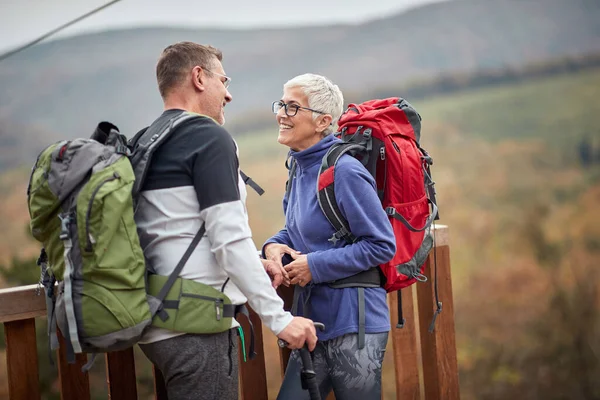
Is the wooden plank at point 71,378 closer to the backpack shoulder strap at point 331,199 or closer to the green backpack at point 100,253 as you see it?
the green backpack at point 100,253

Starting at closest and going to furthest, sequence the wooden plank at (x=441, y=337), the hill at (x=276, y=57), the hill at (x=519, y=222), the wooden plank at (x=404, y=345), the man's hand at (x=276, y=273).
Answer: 1. the man's hand at (x=276, y=273)
2. the wooden plank at (x=404, y=345)
3. the wooden plank at (x=441, y=337)
4. the hill at (x=276, y=57)
5. the hill at (x=519, y=222)

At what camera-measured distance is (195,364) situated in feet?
5.40

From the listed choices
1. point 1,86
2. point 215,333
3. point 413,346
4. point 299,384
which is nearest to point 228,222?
point 215,333

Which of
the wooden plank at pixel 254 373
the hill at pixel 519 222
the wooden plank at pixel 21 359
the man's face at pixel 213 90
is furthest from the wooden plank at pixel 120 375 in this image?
the hill at pixel 519 222

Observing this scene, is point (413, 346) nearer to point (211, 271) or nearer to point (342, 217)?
point (342, 217)

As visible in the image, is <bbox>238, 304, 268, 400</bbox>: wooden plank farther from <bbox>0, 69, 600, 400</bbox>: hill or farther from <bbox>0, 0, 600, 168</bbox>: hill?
<bbox>0, 69, 600, 400</bbox>: hill

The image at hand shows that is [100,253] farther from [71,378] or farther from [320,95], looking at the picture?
[320,95]

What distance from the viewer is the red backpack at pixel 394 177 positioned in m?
2.01

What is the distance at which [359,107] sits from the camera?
7.19 ft

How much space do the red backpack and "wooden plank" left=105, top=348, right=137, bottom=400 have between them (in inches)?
26.6

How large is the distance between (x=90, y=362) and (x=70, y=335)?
12 cm

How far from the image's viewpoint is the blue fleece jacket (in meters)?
1.92

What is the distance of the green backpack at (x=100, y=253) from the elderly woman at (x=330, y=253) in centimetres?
47

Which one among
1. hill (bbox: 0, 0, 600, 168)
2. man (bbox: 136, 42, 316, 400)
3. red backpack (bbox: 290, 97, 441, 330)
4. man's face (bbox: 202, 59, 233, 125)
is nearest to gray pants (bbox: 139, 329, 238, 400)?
man (bbox: 136, 42, 316, 400)
